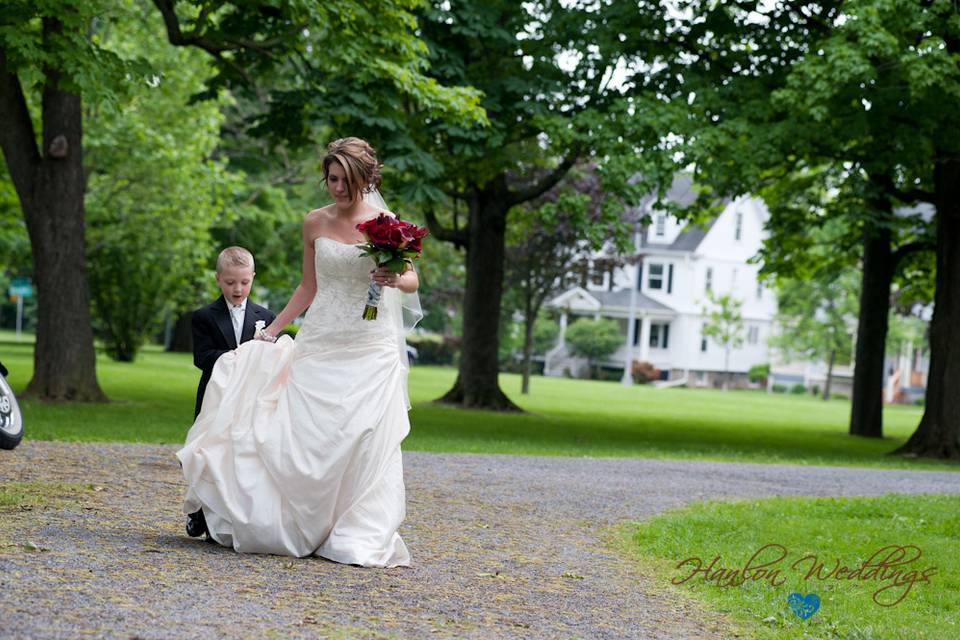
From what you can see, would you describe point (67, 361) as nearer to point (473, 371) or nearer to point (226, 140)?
point (473, 371)

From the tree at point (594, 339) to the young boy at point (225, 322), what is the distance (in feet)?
194

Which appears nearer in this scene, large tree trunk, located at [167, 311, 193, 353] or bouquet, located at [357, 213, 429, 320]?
bouquet, located at [357, 213, 429, 320]

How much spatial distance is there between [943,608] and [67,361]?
51.3ft

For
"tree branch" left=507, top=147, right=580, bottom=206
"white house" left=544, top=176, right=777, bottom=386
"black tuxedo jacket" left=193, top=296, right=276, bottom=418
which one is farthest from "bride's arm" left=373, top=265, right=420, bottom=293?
"white house" left=544, top=176, right=777, bottom=386

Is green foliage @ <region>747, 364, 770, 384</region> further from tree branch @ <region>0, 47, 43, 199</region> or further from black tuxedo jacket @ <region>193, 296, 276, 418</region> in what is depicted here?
black tuxedo jacket @ <region>193, 296, 276, 418</region>

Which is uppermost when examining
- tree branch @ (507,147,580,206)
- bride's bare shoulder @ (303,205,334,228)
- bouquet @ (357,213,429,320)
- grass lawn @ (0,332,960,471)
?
tree branch @ (507,147,580,206)

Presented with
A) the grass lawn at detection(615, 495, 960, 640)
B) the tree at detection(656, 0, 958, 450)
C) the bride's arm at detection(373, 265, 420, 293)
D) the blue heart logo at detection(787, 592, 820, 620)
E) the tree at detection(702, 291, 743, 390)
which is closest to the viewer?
the blue heart logo at detection(787, 592, 820, 620)

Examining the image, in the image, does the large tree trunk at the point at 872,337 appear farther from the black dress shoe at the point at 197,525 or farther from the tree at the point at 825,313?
the tree at the point at 825,313

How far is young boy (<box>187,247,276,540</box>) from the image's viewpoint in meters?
7.94

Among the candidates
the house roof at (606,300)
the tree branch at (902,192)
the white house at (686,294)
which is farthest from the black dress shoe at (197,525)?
the white house at (686,294)

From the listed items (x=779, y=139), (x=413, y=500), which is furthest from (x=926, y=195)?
(x=413, y=500)

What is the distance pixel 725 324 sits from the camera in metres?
71.8

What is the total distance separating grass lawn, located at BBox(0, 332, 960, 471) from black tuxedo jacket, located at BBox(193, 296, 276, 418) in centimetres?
698

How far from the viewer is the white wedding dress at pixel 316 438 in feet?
24.9
